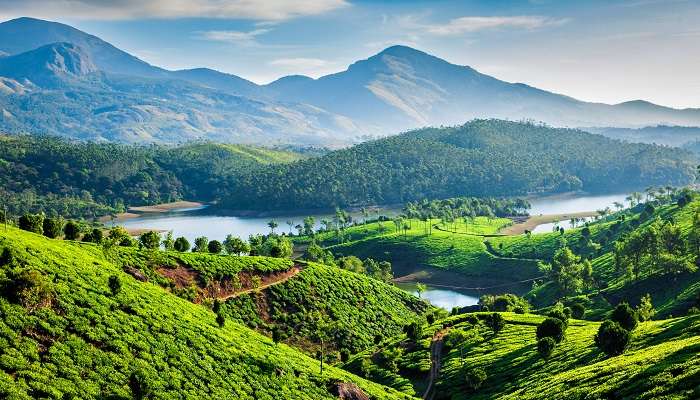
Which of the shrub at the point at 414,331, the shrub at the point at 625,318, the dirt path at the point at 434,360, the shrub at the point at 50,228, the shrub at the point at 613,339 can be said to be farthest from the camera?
the shrub at the point at 414,331

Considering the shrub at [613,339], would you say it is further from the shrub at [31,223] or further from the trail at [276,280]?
the shrub at [31,223]

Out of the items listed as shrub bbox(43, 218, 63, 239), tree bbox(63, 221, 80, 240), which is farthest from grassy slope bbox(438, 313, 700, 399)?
tree bbox(63, 221, 80, 240)

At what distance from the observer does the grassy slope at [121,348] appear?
5194 centimetres

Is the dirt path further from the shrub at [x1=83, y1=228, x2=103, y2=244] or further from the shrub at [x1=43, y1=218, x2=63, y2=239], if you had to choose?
the shrub at [x1=43, y1=218, x2=63, y2=239]

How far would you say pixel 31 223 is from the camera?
98.7 metres

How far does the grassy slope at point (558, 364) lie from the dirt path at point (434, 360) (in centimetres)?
105

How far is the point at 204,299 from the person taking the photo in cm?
10681

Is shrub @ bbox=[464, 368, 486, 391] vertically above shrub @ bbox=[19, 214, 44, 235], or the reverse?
shrub @ bbox=[19, 214, 44, 235]

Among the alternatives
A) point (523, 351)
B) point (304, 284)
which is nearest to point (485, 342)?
point (523, 351)

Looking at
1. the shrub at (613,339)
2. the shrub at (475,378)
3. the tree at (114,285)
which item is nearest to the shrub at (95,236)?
the tree at (114,285)

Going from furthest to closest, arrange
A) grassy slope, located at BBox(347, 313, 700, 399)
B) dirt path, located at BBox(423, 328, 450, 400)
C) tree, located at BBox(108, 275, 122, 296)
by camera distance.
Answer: dirt path, located at BBox(423, 328, 450, 400)
tree, located at BBox(108, 275, 122, 296)
grassy slope, located at BBox(347, 313, 700, 399)

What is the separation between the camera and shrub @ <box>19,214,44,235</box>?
98.0 meters

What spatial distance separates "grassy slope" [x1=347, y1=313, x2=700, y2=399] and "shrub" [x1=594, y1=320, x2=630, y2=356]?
154cm

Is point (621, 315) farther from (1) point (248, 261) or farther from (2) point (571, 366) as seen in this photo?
(1) point (248, 261)
